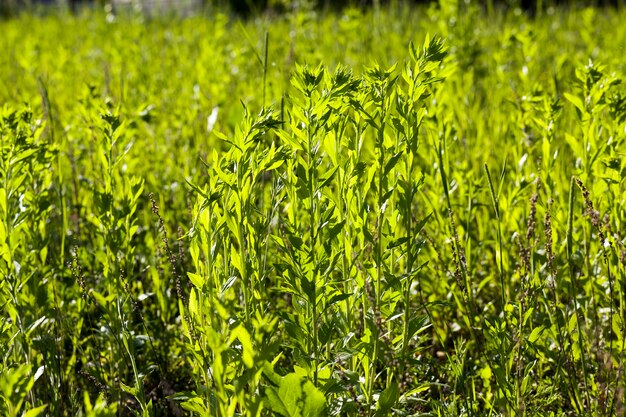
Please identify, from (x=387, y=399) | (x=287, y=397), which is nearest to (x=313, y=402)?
(x=287, y=397)

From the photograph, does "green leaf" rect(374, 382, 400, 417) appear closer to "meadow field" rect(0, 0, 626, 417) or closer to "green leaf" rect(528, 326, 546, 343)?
"meadow field" rect(0, 0, 626, 417)

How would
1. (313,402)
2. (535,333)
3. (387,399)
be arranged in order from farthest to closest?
(535,333) → (387,399) → (313,402)

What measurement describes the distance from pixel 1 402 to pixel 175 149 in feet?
6.39

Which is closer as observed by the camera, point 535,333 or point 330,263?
point 330,263

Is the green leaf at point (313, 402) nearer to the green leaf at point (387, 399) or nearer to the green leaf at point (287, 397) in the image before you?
the green leaf at point (287, 397)

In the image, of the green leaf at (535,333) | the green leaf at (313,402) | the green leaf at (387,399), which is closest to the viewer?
the green leaf at (313,402)

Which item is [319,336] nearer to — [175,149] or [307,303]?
[307,303]

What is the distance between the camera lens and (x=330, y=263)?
4.72 ft

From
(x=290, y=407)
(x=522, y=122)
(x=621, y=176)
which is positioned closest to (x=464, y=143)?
(x=522, y=122)

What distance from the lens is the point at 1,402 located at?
1.44m

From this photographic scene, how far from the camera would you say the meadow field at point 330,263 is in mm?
1436

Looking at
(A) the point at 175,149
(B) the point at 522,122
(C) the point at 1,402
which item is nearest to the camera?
(C) the point at 1,402

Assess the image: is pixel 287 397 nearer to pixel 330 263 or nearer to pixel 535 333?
pixel 330 263

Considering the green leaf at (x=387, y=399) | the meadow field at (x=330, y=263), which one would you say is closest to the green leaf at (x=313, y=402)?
the meadow field at (x=330, y=263)
